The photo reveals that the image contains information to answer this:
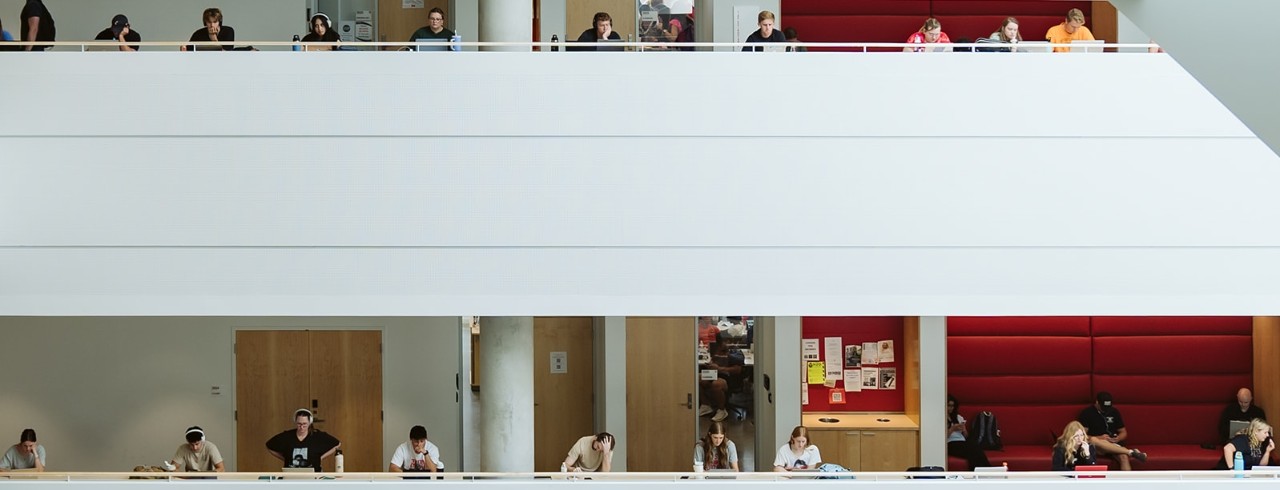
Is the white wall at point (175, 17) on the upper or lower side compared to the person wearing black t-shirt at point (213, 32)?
upper

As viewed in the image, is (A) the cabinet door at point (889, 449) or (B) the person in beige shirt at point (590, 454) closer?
(B) the person in beige shirt at point (590, 454)

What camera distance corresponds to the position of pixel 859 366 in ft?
36.9

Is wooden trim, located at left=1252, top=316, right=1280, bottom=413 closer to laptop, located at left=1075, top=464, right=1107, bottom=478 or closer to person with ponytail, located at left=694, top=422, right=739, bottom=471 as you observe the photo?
laptop, located at left=1075, top=464, right=1107, bottom=478

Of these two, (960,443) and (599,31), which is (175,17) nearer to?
(599,31)

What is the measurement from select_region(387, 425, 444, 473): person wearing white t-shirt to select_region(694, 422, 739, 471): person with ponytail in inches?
76.8

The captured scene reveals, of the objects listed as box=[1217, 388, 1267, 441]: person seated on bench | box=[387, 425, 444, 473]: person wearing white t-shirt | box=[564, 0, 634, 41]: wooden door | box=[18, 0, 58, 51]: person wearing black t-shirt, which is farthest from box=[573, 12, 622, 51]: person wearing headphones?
box=[1217, 388, 1267, 441]: person seated on bench

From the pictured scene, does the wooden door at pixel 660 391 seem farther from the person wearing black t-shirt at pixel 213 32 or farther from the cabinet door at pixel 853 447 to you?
the person wearing black t-shirt at pixel 213 32

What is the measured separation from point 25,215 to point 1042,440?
31.2 feet

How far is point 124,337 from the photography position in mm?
10594

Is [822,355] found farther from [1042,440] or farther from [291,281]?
[291,281]

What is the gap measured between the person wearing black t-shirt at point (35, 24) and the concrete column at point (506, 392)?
3.44 metres

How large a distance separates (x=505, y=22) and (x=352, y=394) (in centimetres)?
494

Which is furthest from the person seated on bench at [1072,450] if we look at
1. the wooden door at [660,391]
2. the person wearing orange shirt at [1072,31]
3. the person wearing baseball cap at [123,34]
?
the person wearing baseball cap at [123,34]

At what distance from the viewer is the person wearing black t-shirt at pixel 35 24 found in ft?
23.5
